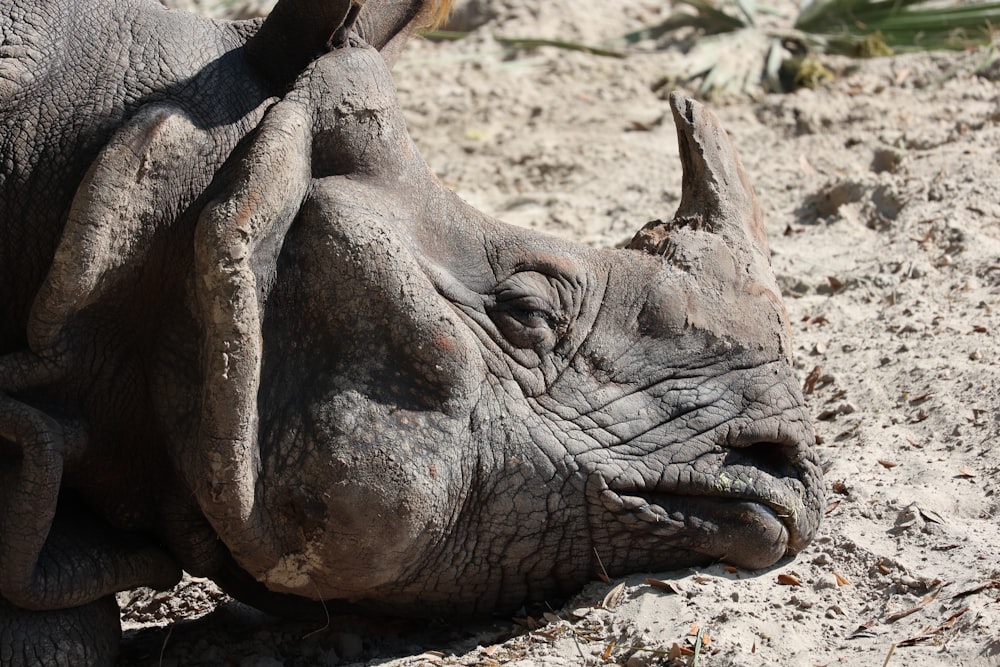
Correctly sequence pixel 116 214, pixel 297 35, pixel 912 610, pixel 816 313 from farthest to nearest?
pixel 816 313, pixel 297 35, pixel 912 610, pixel 116 214

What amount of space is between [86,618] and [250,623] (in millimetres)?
672

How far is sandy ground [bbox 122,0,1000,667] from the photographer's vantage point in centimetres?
359

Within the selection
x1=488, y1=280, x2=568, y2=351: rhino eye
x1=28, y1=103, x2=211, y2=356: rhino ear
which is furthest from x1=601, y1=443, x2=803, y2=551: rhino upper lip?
x1=28, y1=103, x2=211, y2=356: rhino ear

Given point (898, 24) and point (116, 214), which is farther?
point (898, 24)

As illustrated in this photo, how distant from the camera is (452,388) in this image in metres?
3.43

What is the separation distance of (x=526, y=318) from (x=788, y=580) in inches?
39.2

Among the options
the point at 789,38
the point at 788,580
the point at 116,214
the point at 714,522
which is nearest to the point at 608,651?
the point at 714,522

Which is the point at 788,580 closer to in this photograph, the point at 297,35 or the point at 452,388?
the point at 452,388

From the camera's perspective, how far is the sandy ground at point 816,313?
11.8 ft

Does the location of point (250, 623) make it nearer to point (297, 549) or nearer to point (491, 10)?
point (297, 549)

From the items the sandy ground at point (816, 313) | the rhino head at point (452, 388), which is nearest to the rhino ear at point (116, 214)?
the rhino head at point (452, 388)

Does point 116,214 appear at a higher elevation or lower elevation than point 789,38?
higher

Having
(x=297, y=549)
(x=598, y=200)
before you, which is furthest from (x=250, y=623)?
(x=598, y=200)

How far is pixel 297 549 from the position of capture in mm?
3410
